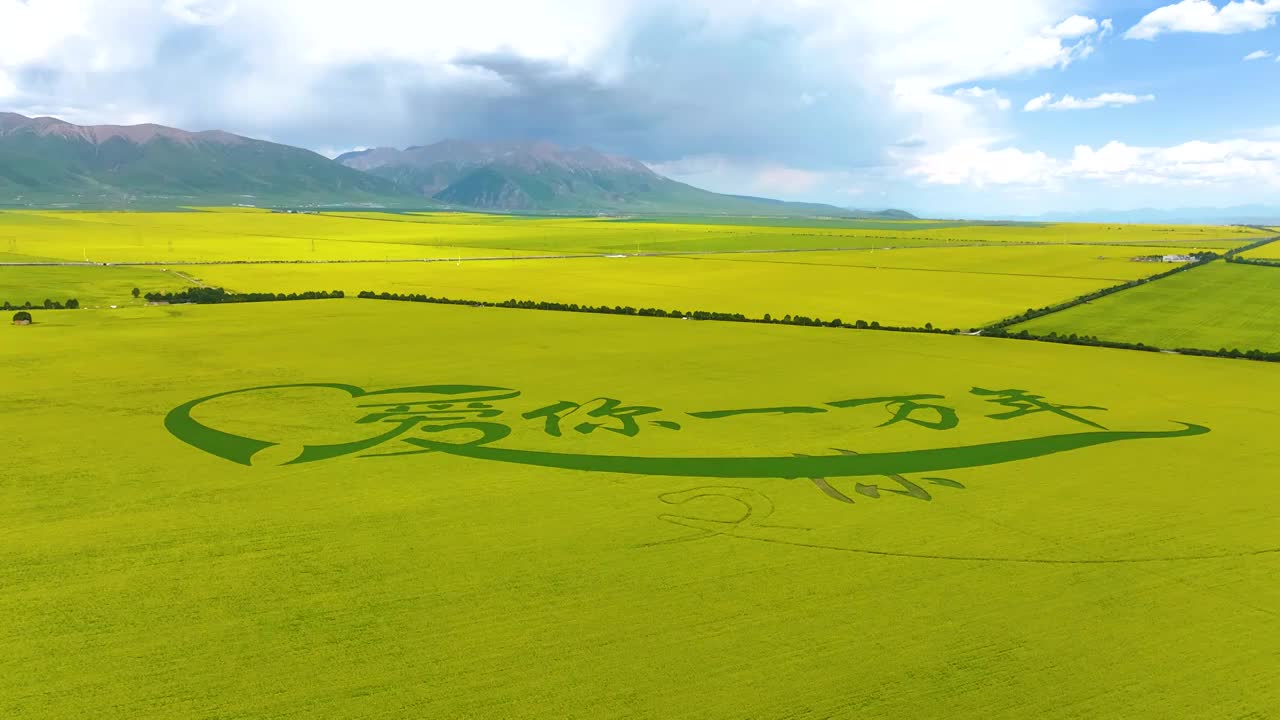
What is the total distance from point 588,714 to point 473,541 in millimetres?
11122

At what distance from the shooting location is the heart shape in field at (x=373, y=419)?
135 ft

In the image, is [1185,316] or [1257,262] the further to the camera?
[1257,262]

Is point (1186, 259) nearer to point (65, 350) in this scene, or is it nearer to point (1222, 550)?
point (1222, 550)

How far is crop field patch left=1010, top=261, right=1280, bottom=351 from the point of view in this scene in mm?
85812

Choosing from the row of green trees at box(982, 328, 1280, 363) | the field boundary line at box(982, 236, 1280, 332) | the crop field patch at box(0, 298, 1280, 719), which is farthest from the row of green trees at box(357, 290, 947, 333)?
the crop field patch at box(0, 298, 1280, 719)

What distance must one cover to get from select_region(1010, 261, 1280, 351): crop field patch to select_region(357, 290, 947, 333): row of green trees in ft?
56.9

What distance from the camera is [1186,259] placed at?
194 meters

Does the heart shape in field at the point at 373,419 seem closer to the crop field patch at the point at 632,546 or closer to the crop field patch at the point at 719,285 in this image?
the crop field patch at the point at 632,546

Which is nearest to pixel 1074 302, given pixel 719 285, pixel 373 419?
pixel 719 285

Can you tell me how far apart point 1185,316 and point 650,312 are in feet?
220

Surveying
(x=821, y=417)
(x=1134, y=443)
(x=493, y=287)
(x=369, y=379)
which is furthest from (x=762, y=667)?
(x=493, y=287)

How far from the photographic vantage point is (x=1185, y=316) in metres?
102

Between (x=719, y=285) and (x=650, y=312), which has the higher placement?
(x=719, y=285)

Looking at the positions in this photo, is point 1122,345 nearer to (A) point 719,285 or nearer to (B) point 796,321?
(B) point 796,321
